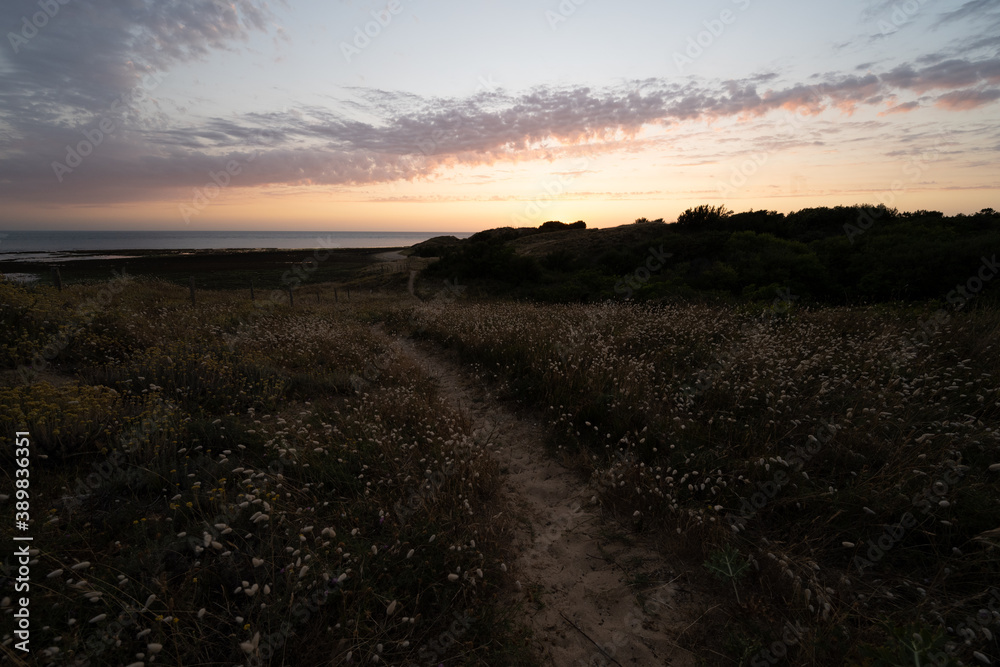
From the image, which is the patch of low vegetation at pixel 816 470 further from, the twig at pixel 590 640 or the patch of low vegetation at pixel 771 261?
the patch of low vegetation at pixel 771 261

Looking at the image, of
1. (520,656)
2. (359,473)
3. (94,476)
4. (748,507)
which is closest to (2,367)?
(94,476)

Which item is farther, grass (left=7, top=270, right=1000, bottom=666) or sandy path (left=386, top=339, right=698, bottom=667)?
sandy path (left=386, top=339, right=698, bottom=667)

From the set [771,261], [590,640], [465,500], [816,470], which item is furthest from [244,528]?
[771,261]

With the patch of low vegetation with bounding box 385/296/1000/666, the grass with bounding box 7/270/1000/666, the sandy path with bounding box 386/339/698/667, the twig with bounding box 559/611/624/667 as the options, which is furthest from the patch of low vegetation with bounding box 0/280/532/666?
the patch of low vegetation with bounding box 385/296/1000/666

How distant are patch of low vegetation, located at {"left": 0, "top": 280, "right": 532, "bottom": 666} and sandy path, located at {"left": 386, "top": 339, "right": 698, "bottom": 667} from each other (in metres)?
0.30

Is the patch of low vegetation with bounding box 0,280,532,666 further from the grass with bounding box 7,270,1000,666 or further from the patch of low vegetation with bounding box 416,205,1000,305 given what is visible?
the patch of low vegetation with bounding box 416,205,1000,305

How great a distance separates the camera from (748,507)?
4035 millimetres

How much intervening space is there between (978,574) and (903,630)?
131 centimetres

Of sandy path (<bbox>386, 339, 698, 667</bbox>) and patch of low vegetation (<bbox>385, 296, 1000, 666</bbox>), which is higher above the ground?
patch of low vegetation (<bbox>385, 296, 1000, 666</bbox>)

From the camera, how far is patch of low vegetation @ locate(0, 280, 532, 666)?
2615 mm

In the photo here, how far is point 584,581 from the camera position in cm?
362

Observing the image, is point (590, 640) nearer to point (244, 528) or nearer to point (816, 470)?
point (244, 528)

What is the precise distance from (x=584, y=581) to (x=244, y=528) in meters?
3.00

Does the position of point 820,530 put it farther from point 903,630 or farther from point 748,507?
point 903,630
